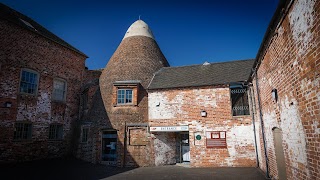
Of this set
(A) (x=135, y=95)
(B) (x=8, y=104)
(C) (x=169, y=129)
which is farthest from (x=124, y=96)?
(B) (x=8, y=104)

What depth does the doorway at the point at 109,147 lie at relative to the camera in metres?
14.1

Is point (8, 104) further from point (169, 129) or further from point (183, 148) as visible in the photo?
point (183, 148)

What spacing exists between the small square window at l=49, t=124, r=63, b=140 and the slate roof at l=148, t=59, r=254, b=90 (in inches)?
321

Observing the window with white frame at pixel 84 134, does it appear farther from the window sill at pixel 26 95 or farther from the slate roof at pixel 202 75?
the slate roof at pixel 202 75

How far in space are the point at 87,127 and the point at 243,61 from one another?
1310 centimetres

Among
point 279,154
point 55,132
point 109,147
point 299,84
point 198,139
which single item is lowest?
point 109,147

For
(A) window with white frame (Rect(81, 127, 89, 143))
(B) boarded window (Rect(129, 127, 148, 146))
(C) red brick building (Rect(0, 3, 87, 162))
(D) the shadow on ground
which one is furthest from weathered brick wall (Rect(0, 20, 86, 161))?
(B) boarded window (Rect(129, 127, 148, 146))

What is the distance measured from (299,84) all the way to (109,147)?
1269 cm

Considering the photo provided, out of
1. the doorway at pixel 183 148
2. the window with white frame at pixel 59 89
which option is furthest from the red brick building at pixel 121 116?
the doorway at pixel 183 148

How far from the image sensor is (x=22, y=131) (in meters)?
13.7

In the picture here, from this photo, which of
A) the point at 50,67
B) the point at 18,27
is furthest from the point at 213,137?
the point at 18,27

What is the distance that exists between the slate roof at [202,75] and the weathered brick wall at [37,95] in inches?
304

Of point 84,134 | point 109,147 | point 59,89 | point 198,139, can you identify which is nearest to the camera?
point 198,139

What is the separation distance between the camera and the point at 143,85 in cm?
1551
